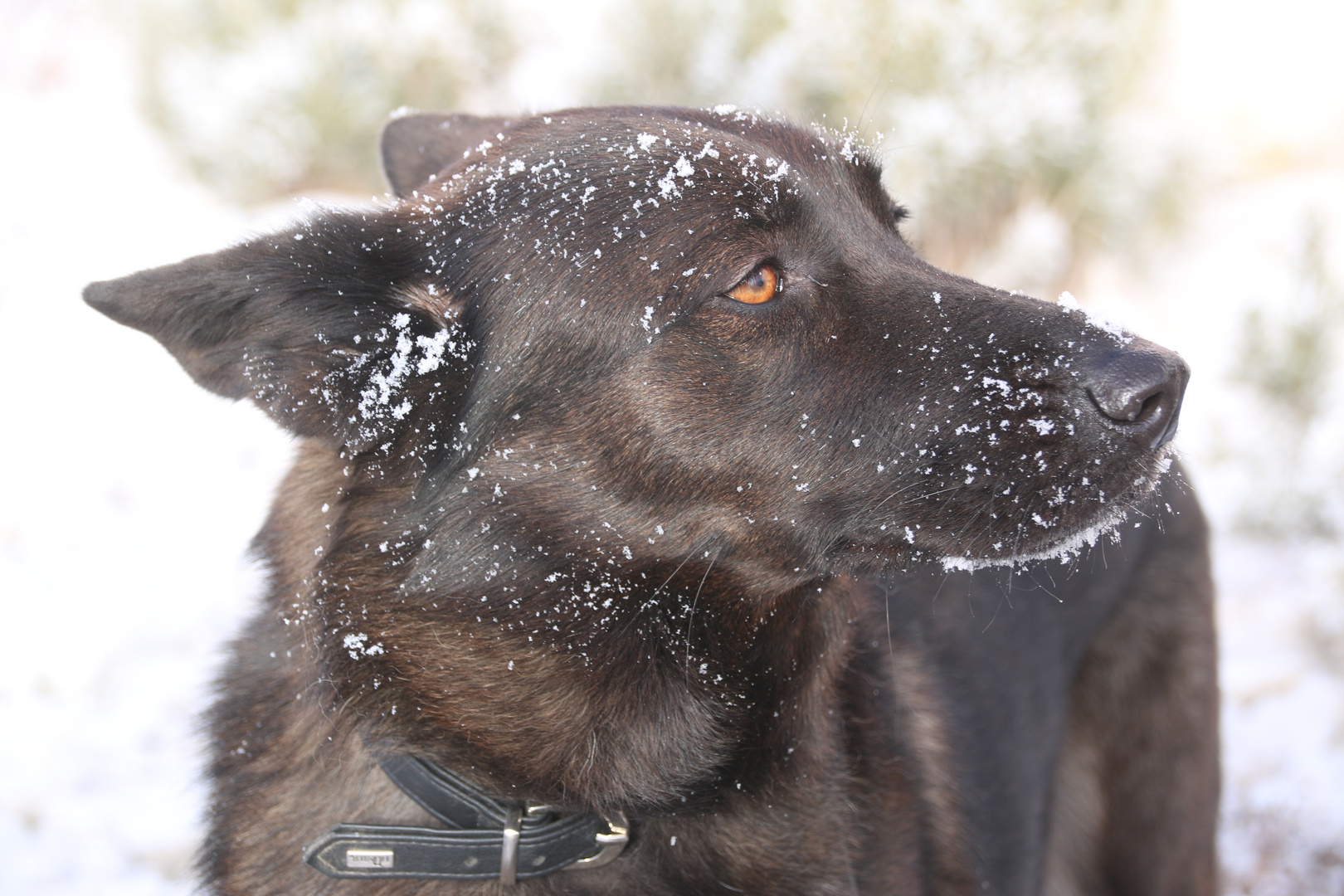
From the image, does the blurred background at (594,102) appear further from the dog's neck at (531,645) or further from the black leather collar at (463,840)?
the black leather collar at (463,840)

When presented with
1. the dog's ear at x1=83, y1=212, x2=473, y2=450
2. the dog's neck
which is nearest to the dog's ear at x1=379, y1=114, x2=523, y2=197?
the dog's ear at x1=83, y1=212, x2=473, y2=450

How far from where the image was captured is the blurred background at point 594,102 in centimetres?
378

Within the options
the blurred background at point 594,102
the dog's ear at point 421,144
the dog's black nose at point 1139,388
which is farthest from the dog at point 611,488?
the blurred background at point 594,102

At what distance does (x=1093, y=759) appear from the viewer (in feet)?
10.5

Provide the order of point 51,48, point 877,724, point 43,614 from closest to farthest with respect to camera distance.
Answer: point 877,724, point 43,614, point 51,48

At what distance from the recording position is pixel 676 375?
6.27 ft

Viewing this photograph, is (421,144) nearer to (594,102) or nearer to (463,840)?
(463,840)

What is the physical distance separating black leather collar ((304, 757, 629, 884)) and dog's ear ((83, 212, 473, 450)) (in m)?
0.70

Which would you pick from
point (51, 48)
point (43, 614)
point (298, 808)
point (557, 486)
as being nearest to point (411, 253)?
point (557, 486)

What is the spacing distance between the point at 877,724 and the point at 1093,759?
128cm

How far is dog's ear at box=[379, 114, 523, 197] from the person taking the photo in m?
2.72

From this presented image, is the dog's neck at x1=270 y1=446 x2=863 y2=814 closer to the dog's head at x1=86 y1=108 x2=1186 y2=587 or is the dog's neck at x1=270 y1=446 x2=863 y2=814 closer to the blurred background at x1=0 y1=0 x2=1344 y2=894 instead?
the dog's head at x1=86 y1=108 x2=1186 y2=587

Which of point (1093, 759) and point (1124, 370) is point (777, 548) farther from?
point (1093, 759)

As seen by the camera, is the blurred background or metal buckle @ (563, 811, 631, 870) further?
the blurred background
